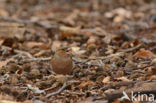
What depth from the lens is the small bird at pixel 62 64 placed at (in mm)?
3988

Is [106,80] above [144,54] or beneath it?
beneath

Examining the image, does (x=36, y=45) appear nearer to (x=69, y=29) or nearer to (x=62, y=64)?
(x=69, y=29)

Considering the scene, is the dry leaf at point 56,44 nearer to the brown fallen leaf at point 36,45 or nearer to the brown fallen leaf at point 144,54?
the brown fallen leaf at point 36,45

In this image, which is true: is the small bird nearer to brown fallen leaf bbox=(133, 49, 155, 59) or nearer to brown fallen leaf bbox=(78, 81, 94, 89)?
brown fallen leaf bbox=(78, 81, 94, 89)

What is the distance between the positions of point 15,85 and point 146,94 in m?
1.42

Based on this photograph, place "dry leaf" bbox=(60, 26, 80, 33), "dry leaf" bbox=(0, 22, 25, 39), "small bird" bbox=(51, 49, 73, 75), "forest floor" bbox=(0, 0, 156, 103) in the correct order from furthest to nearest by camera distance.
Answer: "dry leaf" bbox=(60, 26, 80, 33) → "dry leaf" bbox=(0, 22, 25, 39) → "small bird" bbox=(51, 49, 73, 75) → "forest floor" bbox=(0, 0, 156, 103)

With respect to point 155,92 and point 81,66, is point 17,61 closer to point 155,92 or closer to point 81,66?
point 81,66

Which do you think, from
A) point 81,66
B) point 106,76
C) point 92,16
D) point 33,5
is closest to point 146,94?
point 106,76

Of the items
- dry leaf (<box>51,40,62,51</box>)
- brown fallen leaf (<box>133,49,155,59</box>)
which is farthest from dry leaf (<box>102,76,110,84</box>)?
dry leaf (<box>51,40,62,51</box>)

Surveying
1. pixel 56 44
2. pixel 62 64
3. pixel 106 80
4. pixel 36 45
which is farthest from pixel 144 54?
pixel 36 45

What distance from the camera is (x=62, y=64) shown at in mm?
3984

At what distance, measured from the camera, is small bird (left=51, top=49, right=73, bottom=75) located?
3.99 metres

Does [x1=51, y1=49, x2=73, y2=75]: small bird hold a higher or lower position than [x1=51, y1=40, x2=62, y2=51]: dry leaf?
lower

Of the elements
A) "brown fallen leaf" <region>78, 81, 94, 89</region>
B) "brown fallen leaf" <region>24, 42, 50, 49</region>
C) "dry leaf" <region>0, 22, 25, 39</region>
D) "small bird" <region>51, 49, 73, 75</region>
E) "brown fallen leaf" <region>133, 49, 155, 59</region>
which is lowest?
"brown fallen leaf" <region>78, 81, 94, 89</region>
